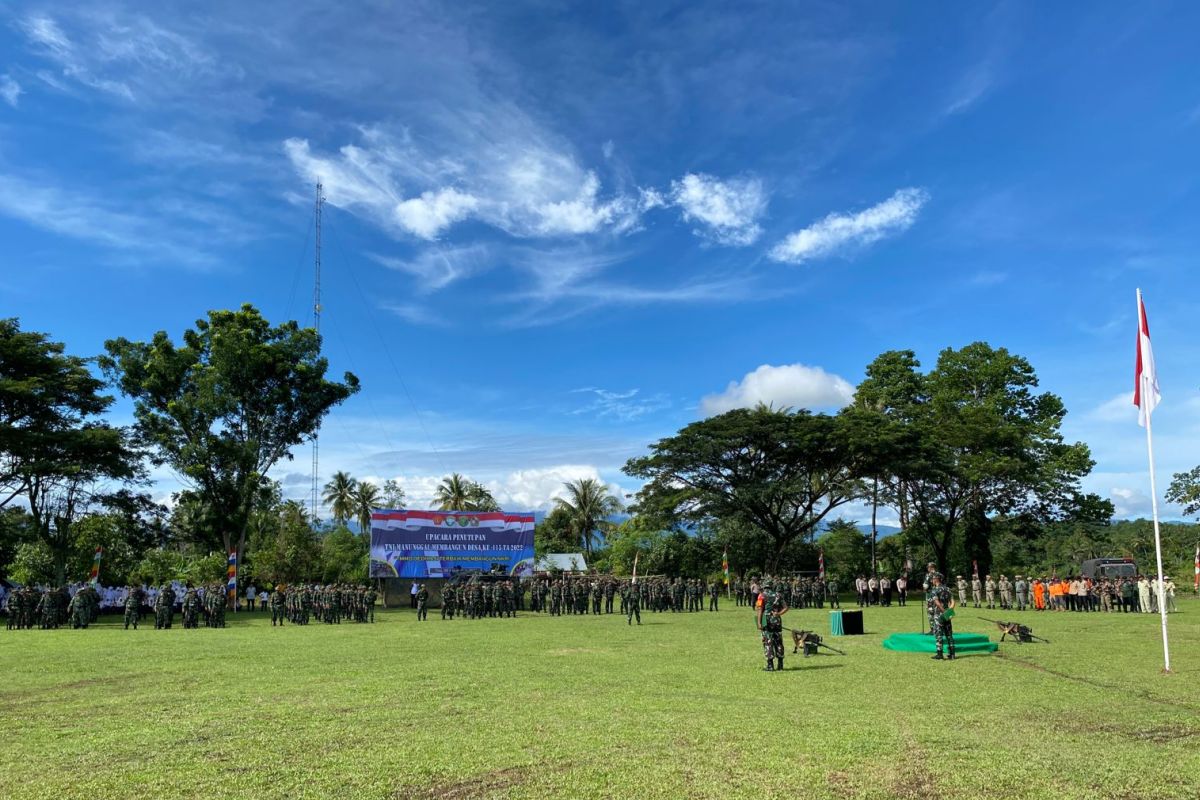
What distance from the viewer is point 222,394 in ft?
134

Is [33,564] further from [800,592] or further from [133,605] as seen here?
[800,592]

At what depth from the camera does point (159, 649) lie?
18031 mm

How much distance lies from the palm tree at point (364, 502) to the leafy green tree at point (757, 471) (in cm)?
3987

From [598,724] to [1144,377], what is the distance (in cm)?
1144

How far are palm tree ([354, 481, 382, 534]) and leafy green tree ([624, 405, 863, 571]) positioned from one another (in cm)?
3987

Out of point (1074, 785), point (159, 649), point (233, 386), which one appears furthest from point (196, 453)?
point (1074, 785)

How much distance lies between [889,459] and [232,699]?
39.3 metres

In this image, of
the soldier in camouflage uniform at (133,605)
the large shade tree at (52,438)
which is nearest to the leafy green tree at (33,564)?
the large shade tree at (52,438)

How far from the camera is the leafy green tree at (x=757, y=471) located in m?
44.8

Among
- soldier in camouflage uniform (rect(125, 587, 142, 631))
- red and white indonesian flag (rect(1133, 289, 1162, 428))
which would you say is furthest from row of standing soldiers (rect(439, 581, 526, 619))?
red and white indonesian flag (rect(1133, 289, 1162, 428))

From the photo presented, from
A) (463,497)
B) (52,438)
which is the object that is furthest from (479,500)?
(52,438)

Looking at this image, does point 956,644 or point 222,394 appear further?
point 222,394

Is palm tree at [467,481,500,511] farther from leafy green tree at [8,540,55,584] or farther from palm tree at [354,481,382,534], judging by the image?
leafy green tree at [8,540,55,584]

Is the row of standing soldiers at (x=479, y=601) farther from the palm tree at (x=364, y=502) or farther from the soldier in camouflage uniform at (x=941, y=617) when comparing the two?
the palm tree at (x=364, y=502)
